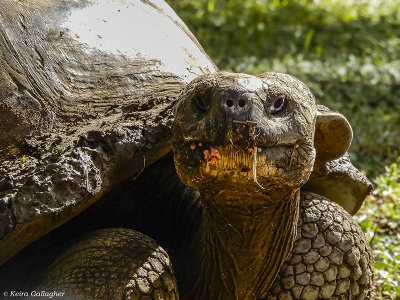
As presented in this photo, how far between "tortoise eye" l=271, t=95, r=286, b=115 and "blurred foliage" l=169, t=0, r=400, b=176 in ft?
10.5

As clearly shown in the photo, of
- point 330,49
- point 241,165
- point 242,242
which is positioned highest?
point 241,165

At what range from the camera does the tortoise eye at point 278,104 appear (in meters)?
2.27

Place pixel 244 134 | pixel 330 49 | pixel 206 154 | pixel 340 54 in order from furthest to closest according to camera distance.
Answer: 1. pixel 330 49
2. pixel 340 54
3. pixel 206 154
4. pixel 244 134

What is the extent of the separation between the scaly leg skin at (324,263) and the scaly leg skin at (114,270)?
0.52 metres

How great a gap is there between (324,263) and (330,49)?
17.6 ft

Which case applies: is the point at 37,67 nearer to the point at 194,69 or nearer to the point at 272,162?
the point at 194,69

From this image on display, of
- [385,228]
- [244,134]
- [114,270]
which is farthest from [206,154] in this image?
[385,228]

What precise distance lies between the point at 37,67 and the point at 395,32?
644 cm

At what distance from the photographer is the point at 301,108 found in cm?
237

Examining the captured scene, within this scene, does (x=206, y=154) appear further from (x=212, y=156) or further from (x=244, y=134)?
(x=244, y=134)

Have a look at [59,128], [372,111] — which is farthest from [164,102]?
[372,111]

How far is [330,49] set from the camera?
800 centimetres

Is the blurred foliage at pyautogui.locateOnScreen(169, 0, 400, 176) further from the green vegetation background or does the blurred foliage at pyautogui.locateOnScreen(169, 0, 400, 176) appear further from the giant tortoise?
the giant tortoise

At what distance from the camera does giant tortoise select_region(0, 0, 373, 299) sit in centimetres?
229
